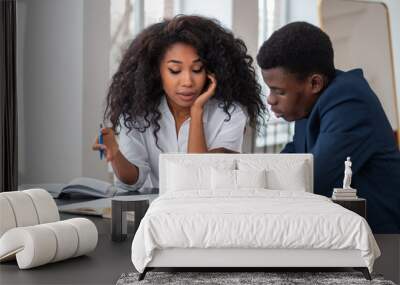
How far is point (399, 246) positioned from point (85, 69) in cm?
295

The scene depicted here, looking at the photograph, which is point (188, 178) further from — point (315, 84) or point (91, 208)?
point (315, 84)

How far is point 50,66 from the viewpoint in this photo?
641 centimetres

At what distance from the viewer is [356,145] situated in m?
6.07

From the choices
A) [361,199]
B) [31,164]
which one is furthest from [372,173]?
[31,164]

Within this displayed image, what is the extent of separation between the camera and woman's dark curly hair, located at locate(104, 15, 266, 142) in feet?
20.5

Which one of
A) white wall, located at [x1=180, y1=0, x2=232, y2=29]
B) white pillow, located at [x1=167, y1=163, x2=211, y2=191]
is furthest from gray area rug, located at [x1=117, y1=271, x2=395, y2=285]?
white wall, located at [x1=180, y1=0, x2=232, y2=29]

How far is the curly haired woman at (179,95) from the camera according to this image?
623 centimetres

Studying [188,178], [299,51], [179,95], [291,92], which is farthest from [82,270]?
[299,51]

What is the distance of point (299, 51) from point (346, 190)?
4.04ft

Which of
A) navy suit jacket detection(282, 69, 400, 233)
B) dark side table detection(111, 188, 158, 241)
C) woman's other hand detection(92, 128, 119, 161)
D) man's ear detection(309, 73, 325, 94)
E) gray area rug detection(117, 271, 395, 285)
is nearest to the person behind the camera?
gray area rug detection(117, 271, 395, 285)

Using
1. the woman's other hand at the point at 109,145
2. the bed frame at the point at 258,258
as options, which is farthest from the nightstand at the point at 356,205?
the woman's other hand at the point at 109,145

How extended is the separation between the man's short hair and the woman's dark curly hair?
194mm

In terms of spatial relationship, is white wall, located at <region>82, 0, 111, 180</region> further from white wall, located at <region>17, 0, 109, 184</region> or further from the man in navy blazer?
the man in navy blazer

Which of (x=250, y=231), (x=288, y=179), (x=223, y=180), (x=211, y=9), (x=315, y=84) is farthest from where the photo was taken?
(x=211, y=9)
